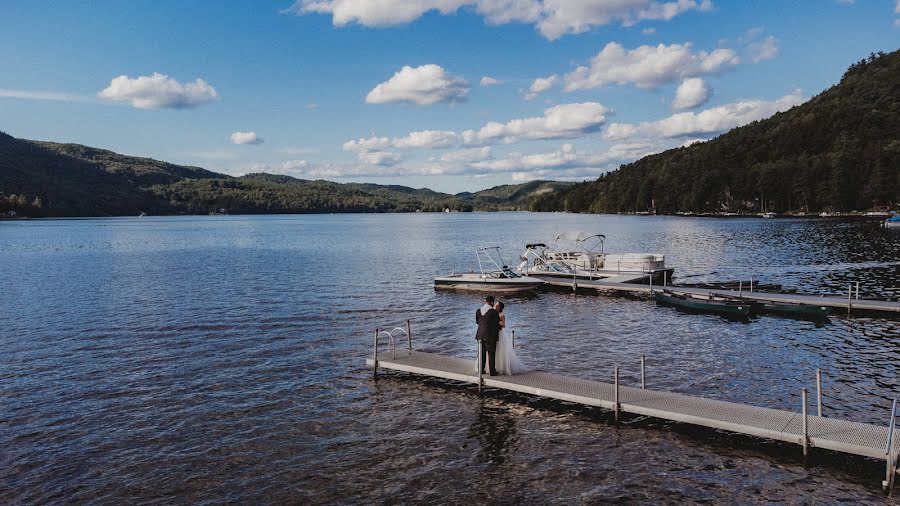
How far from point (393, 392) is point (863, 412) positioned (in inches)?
611

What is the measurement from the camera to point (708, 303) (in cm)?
3678

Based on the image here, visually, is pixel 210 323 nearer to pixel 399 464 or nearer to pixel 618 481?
pixel 399 464

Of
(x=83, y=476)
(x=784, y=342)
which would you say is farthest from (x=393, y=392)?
(x=784, y=342)

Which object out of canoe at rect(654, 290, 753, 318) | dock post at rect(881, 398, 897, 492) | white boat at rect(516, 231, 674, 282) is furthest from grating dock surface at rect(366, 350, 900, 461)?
white boat at rect(516, 231, 674, 282)

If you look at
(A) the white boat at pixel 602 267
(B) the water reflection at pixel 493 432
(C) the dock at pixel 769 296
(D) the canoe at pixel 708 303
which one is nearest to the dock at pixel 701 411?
(B) the water reflection at pixel 493 432

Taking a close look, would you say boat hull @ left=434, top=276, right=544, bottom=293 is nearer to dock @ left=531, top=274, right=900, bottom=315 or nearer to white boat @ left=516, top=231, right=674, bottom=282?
dock @ left=531, top=274, right=900, bottom=315

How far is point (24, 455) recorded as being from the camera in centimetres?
1630

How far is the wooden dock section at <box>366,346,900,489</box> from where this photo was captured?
1499cm

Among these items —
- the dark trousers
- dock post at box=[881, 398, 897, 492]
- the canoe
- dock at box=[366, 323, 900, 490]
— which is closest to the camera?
dock post at box=[881, 398, 897, 492]

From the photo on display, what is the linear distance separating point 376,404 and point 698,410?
10.3 m

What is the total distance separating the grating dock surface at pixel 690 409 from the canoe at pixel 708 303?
19141mm

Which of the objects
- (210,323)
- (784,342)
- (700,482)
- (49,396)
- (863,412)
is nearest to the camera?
(700,482)

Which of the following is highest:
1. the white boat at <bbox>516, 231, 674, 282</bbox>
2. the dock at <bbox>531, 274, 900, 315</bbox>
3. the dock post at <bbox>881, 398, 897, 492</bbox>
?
the white boat at <bbox>516, 231, 674, 282</bbox>

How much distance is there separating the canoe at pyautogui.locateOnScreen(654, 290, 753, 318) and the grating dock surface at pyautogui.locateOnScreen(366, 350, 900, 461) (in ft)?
62.8
